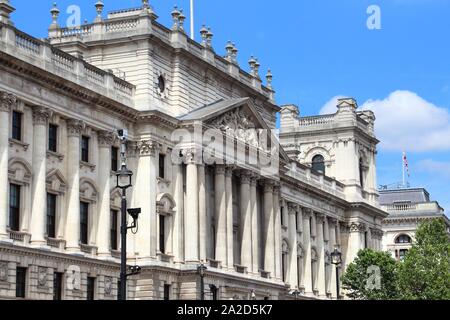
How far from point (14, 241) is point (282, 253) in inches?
1531

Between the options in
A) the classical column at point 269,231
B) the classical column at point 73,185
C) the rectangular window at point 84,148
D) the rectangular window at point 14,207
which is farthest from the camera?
the classical column at point 269,231

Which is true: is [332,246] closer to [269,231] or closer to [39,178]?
[269,231]

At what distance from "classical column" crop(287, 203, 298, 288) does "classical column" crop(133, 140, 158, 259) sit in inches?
1080

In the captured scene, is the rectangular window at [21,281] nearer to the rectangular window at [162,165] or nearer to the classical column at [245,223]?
the rectangular window at [162,165]

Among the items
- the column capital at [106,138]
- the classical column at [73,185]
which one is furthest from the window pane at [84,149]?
the column capital at [106,138]

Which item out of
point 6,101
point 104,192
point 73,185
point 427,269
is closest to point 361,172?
point 427,269

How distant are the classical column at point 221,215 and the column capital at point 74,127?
1443 cm

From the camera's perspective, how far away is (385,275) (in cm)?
7756

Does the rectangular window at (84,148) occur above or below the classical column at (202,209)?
above

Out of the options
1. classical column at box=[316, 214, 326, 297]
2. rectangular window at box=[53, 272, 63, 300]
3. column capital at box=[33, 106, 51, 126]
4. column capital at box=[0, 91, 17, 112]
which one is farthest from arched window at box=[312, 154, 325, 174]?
column capital at box=[0, 91, 17, 112]

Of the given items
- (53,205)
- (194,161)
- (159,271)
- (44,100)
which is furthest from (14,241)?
(194,161)

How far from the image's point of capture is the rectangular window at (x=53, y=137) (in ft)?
171

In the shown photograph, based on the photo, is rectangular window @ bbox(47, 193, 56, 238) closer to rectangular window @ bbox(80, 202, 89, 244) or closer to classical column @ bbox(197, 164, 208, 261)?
rectangular window @ bbox(80, 202, 89, 244)
